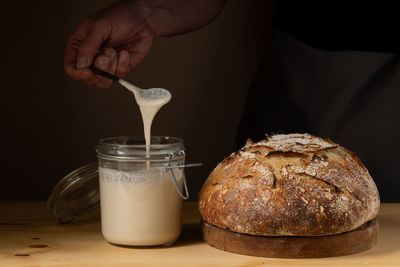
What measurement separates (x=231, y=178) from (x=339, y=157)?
0.77 ft

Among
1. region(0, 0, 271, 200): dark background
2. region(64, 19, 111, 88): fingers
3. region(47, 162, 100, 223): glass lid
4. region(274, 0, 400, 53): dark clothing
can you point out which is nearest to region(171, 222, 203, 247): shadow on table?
region(47, 162, 100, 223): glass lid

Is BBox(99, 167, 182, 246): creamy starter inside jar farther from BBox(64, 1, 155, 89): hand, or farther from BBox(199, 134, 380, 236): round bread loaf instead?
BBox(64, 1, 155, 89): hand

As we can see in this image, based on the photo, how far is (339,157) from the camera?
Result: 52.0 inches

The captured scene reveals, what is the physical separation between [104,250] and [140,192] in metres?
0.15

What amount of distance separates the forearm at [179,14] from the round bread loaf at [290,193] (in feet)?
2.43

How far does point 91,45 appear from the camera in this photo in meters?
1.66

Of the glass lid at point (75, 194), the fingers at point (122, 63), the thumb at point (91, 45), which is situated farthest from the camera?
the fingers at point (122, 63)

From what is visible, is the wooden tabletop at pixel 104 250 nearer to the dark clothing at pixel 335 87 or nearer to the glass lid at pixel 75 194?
the glass lid at pixel 75 194

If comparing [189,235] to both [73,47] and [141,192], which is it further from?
[73,47]

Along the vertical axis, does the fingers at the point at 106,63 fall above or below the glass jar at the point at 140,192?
above

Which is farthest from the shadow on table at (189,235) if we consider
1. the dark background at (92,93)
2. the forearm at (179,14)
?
the dark background at (92,93)

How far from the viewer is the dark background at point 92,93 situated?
2.57m

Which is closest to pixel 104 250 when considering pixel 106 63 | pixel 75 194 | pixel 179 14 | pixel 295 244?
pixel 75 194

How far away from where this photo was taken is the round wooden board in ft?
4.01
